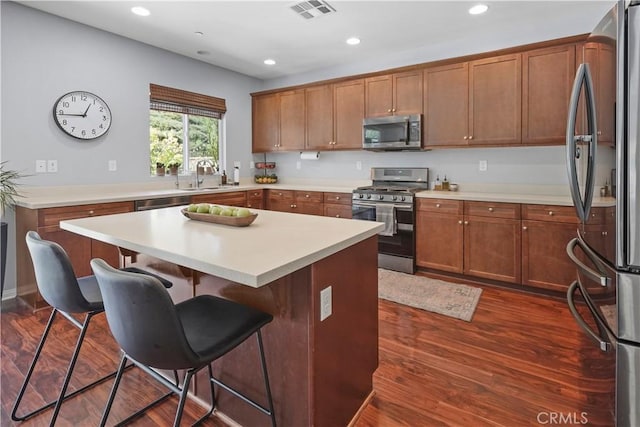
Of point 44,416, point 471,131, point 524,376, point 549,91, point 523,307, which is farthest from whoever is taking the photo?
point 471,131

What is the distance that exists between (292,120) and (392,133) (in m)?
1.70

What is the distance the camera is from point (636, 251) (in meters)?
1.28

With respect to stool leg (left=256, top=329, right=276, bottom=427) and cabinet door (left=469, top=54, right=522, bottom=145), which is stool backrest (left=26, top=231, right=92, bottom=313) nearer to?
stool leg (left=256, top=329, right=276, bottom=427)

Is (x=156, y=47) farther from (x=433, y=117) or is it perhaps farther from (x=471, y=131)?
(x=471, y=131)

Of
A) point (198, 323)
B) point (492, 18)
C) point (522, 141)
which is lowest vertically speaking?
point (198, 323)

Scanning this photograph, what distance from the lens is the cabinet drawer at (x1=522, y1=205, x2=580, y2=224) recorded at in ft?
10.2

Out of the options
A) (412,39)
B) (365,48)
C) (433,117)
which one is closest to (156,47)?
(365,48)

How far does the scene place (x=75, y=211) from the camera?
3.20 m

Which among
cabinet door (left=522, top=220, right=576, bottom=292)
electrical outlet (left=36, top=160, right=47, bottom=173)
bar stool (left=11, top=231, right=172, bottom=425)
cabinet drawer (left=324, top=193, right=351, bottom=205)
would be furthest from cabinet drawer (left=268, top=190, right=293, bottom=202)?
bar stool (left=11, top=231, right=172, bottom=425)

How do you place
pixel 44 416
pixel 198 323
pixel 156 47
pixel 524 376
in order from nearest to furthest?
pixel 198 323
pixel 44 416
pixel 524 376
pixel 156 47

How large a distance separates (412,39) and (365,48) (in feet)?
1.92

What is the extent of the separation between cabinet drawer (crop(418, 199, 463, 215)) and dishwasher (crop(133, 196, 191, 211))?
8.86 feet

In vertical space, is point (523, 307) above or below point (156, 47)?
below

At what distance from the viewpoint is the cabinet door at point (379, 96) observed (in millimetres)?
4391
